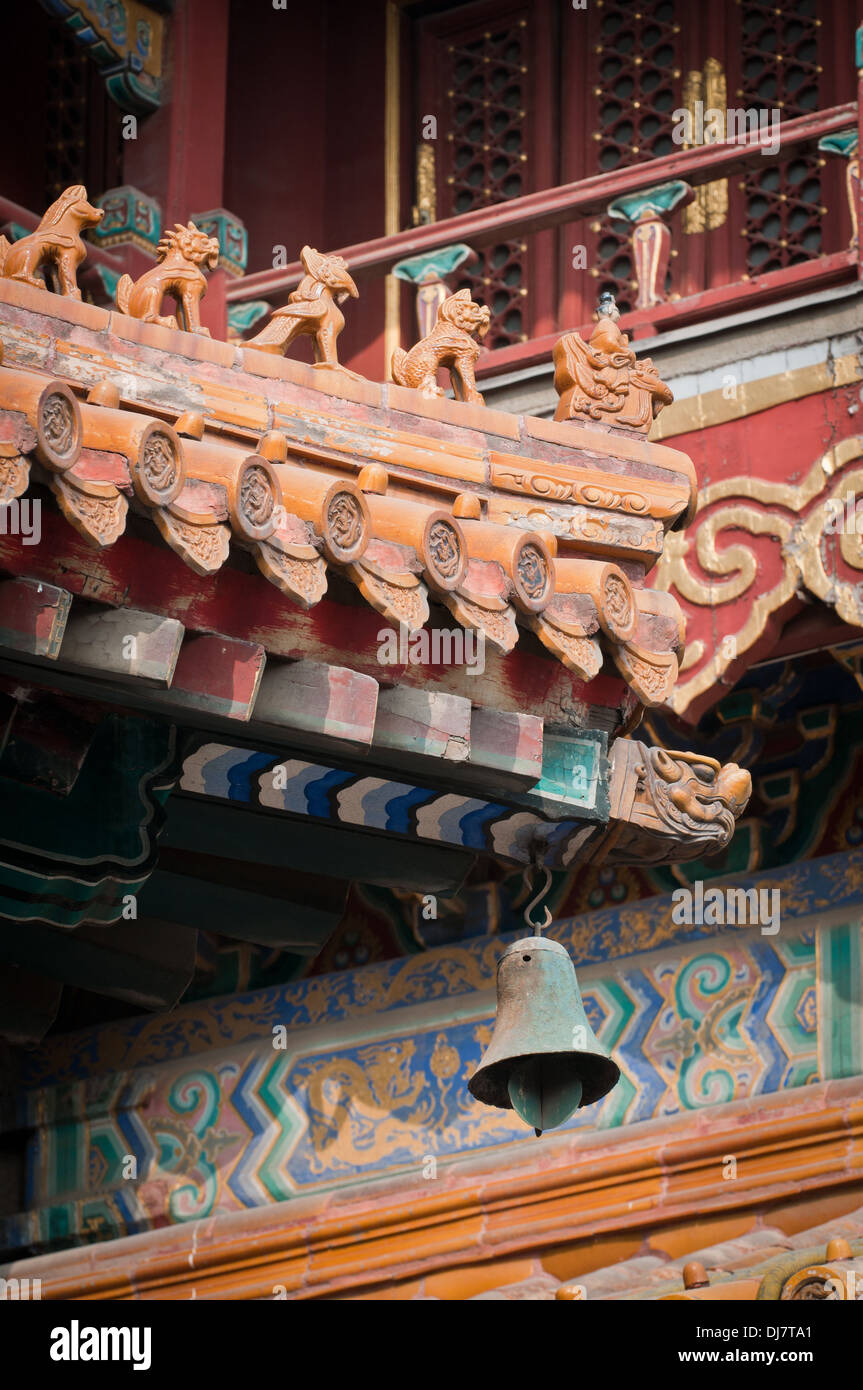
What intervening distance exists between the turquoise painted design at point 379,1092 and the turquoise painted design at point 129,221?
2.70 metres

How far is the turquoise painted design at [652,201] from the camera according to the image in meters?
9.77

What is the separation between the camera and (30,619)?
615 centimetres

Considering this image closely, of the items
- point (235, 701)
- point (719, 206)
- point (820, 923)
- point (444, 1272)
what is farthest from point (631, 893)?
point (235, 701)

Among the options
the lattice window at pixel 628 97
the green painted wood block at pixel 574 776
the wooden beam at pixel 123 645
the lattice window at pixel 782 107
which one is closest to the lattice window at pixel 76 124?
the lattice window at pixel 628 97

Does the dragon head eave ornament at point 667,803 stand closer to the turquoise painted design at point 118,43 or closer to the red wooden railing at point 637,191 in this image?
the red wooden railing at point 637,191

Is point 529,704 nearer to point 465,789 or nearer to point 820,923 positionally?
point 465,789

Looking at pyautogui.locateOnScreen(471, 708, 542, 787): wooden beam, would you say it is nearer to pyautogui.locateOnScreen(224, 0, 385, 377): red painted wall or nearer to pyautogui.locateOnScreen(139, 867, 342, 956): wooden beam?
pyautogui.locateOnScreen(139, 867, 342, 956): wooden beam

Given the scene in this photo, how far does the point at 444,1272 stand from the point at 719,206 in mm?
4009

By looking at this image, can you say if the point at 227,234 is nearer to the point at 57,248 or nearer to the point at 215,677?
the point at 57,248

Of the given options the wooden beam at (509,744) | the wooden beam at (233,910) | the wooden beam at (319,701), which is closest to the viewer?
the wooden beam at (319,701)

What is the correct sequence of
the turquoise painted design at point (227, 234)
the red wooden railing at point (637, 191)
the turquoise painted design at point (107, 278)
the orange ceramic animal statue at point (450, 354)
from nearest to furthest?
the orange ceramic animal statue at point (450, 354) < the red wooden railing at point (637, 191) < the turquoise painted design at point (107, 278) < the turquoise painted design at point (227, 234)

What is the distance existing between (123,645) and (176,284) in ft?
4.03

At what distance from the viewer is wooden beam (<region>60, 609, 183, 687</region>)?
6250 mm

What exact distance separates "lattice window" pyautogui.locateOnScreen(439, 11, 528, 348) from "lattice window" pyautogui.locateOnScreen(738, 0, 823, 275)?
925mm
